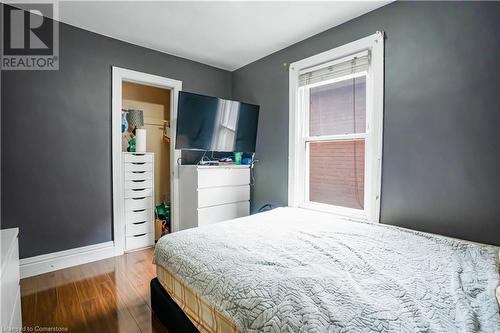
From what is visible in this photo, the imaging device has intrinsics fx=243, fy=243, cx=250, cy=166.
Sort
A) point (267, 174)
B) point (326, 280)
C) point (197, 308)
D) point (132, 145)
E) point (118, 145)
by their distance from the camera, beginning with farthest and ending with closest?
point (267, 174), point (132, 145), point (118, 145), point (197, 308), point (326, 280)

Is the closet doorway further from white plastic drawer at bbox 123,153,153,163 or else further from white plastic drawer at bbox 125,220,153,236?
white plastic drawer at bbox 123,153,153,163

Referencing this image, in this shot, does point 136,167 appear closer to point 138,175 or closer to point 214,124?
point 138,175

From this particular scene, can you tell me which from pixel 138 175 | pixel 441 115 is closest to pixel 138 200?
pixel 138 175

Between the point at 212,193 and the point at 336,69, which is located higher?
the point at 336,69

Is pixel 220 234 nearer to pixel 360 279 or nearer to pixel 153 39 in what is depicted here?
pixel 360 279

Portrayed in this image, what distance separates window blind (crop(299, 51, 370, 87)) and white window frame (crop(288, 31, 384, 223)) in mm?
36

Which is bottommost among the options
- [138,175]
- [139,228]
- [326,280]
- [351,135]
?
[139,228]

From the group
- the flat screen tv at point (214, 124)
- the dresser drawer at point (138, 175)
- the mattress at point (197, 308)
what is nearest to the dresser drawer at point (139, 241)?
the dresser drawer at point (138, 175)

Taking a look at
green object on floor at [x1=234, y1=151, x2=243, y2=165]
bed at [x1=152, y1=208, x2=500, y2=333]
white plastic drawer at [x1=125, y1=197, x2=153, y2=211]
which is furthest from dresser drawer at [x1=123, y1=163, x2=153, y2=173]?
bed at [x1=152, y1=208, x2=500, y2=333]

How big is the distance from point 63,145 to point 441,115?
331cm

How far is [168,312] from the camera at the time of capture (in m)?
1.49

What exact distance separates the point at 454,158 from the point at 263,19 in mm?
1965

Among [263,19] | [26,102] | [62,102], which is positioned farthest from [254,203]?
[26,102]

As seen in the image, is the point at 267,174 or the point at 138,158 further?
the point at 267,174
